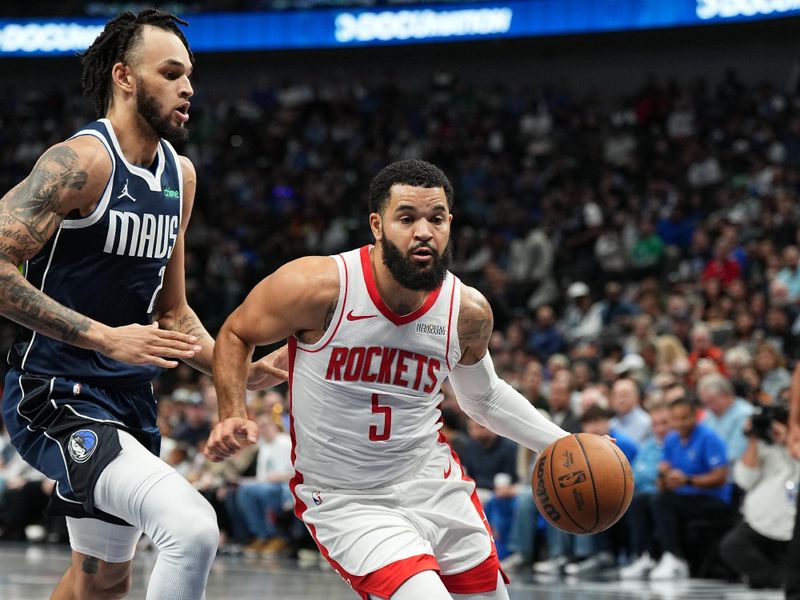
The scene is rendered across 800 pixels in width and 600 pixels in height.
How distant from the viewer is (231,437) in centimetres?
392

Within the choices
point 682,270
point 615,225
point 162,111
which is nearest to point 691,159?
point 615,225

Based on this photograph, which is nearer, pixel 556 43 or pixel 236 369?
pixel 236 369

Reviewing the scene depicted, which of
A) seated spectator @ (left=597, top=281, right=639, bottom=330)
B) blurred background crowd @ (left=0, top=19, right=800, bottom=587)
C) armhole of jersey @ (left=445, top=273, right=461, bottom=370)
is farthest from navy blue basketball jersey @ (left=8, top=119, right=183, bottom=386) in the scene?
seated spectator @ (left=597, top=281, right=639, bottom=330)

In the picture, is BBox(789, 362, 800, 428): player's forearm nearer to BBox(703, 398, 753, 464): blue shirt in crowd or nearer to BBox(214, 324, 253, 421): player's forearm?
BBox(703, 398, 753, 464): blue shirt in crowd

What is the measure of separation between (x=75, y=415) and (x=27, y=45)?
21.3 meters

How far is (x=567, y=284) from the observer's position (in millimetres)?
16719

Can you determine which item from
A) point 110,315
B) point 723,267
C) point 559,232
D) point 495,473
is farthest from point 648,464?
point 559,232

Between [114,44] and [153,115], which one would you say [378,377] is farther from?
[114,44]

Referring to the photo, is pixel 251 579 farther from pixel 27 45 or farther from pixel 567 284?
pixel 27 45

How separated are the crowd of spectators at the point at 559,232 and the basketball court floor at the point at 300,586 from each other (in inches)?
23.9

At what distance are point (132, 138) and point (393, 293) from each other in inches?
42.3

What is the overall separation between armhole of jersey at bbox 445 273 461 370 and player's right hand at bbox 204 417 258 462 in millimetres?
804

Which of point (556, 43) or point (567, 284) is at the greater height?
point (556, 43)

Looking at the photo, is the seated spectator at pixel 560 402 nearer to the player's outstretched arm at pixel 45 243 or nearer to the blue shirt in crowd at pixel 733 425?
the blue shirt in crowd at pixel 733 425
